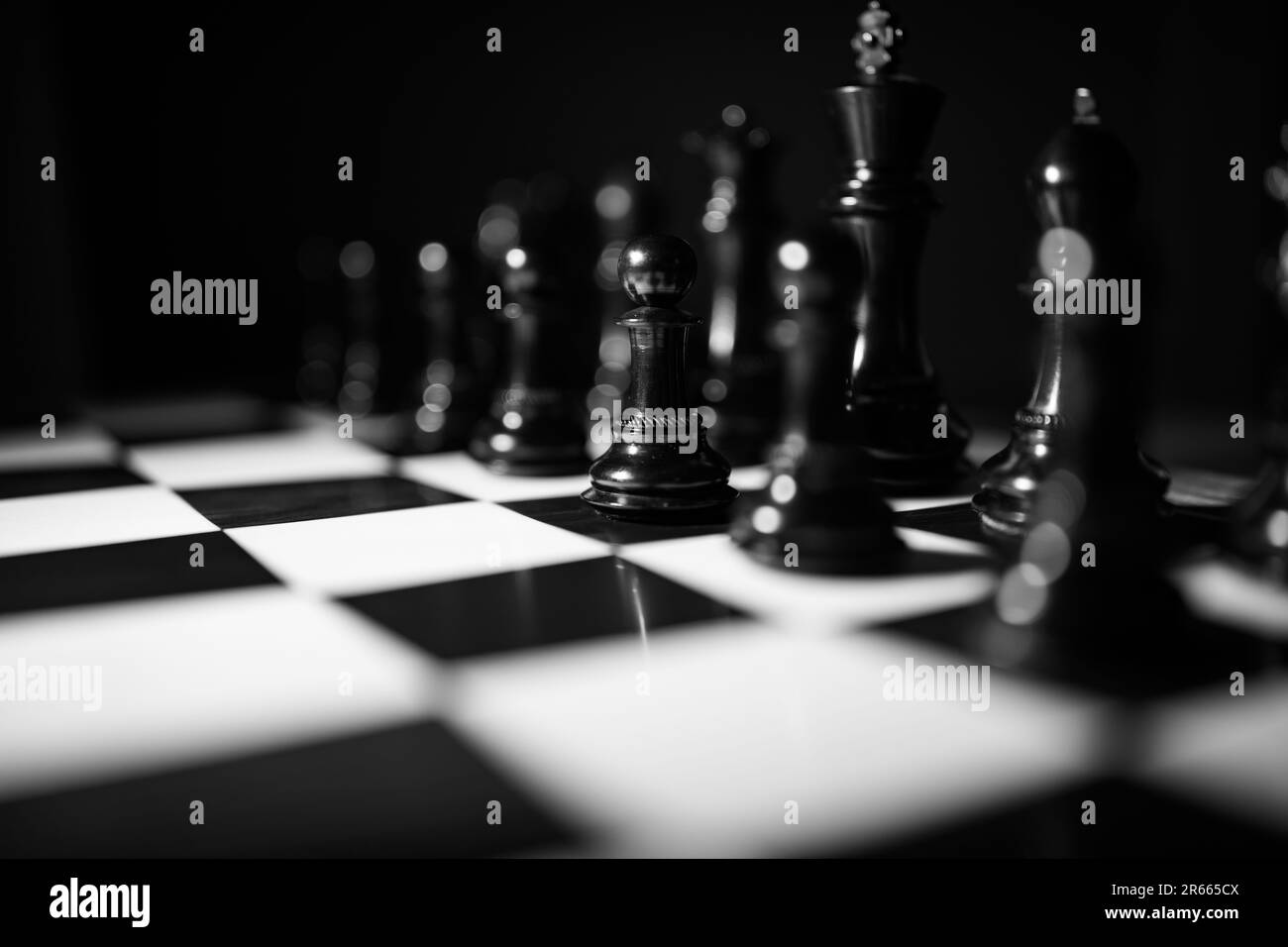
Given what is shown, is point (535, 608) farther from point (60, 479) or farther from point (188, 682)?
point (60, 479)

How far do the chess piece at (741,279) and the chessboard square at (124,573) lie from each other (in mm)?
826

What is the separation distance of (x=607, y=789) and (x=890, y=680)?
26 centimetres

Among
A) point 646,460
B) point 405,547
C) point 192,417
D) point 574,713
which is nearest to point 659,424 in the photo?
point 646,460

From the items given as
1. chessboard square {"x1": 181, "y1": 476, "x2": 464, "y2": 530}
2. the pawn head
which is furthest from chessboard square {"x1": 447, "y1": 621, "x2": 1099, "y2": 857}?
chessboard square {"x1": 181, "y1": 476, "x2": 464, "y2": 530}

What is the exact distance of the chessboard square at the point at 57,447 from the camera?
187 centimetres

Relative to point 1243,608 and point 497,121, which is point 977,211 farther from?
point 1243,608

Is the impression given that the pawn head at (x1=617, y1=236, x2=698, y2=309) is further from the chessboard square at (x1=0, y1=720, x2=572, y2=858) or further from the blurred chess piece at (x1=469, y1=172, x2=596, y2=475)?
the chessboard square at (x1=0, y1=720, x2=572, y2=858)

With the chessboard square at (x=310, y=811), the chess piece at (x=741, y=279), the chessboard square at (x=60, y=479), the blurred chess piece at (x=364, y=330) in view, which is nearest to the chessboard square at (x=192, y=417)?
the blurred chess piece at (x=364, y=330)

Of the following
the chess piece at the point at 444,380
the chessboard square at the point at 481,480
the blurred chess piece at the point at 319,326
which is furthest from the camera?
the blurred chess piece at the point at 319,326

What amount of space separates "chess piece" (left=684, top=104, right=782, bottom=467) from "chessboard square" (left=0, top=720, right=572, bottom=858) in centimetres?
117

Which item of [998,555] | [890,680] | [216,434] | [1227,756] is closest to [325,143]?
[216,434]

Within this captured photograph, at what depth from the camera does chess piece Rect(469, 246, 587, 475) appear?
5.53 ft

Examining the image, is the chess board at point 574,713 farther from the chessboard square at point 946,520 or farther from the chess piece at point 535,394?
the chess piece at point 535,394

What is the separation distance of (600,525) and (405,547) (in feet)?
0.73
